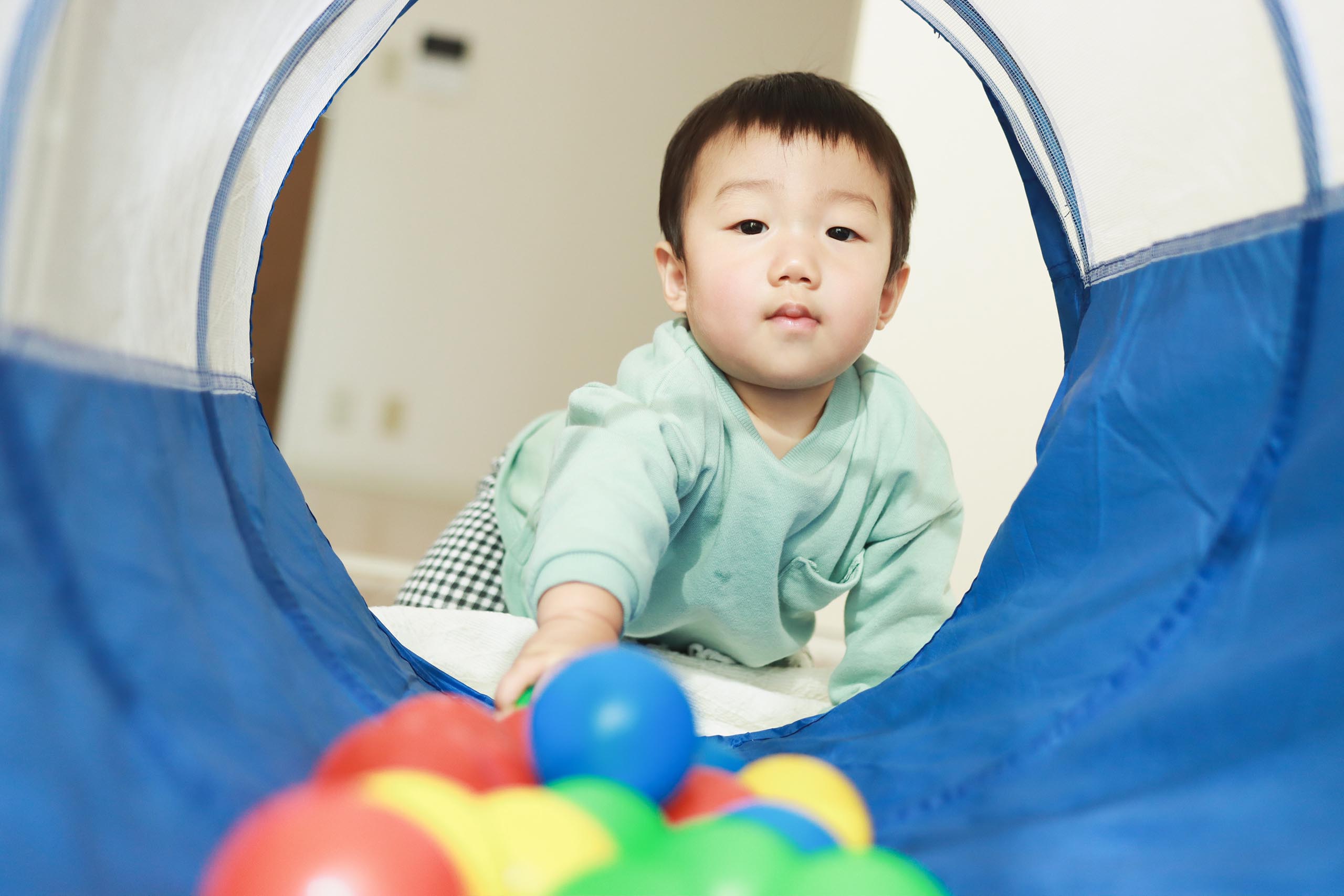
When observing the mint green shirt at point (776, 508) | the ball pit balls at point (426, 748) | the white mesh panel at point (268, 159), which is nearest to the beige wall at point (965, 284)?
the mint green shirt at point (776, 508)

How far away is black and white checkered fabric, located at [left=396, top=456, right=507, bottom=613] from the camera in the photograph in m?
1.50

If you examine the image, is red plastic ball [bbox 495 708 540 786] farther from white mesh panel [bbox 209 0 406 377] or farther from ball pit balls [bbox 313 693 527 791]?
white mesh panel [bbox 209 0 406 377]

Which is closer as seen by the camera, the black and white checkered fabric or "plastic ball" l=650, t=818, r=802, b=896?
"plastic ball" l=650, t=818, r=802, b=896

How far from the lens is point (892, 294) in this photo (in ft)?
4.33

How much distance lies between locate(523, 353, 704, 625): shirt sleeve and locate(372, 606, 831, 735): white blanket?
0.18m

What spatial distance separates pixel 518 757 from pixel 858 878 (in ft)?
0.97

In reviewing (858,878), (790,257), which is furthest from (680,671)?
(858,878)

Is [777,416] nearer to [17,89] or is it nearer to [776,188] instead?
[776,188]

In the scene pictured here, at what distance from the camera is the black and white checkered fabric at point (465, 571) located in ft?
4.91

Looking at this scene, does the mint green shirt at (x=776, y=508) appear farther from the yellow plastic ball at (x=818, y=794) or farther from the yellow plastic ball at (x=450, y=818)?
the yellow plastic ball at (x=450, y=818)

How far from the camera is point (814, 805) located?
2.24 feet

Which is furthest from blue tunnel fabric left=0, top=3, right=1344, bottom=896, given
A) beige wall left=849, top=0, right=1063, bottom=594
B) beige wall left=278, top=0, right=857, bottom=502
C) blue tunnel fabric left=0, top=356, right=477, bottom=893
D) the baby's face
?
beige wall left=278, top=0, right=857, bottom=502

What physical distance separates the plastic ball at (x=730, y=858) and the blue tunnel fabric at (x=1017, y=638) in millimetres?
Answer: 144

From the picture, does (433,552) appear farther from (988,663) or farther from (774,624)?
(988,663)
